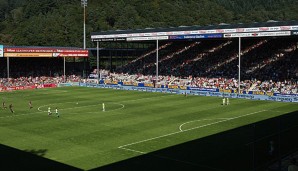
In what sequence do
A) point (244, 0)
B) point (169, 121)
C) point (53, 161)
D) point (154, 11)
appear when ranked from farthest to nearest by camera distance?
point (244, 0)
point (154, 11)
point (169, 121)
point (53, 161)

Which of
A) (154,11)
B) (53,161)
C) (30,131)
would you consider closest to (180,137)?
(53,161)

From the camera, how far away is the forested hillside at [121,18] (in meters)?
116

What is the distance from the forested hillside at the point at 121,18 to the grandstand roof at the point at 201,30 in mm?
42695

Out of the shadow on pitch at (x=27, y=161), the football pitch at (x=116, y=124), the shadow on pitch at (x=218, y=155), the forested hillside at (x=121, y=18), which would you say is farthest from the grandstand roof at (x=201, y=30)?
the forested hillside at (x=121, y=18)

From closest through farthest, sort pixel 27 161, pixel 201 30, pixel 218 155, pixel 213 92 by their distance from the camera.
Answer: pixel 27 161 < pixel 218 155 < pixel 213 92 < pixel 201 30

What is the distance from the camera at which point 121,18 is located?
4692 inches

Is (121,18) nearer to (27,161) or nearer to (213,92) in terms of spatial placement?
(213,92)

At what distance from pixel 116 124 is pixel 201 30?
3214 centimetres

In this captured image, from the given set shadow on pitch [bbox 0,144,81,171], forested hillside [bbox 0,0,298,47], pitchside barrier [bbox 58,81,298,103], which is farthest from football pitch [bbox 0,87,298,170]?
forested hillside [bbox 0,0,298,47]

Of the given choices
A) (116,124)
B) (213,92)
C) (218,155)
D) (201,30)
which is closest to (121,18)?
(201,30)

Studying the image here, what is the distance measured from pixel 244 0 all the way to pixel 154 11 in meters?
45.3

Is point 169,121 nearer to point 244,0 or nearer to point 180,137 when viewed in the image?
point 180,137

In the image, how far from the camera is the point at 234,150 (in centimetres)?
2348

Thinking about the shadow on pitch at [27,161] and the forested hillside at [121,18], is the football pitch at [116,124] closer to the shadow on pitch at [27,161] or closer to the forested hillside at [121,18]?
the shadow on pitch at [27,161]
